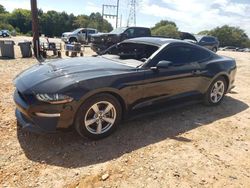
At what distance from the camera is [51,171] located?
3.17 m

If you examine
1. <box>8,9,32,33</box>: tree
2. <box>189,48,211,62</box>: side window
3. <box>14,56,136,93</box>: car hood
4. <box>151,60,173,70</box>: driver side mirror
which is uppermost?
<box>189,48,211,62</box>: side window

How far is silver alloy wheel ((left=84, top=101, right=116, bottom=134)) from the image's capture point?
3765mm

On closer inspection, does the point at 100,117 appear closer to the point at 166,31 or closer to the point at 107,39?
the point at 107,39

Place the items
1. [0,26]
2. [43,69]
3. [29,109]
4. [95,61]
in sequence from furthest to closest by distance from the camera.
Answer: [0,26] < [95,61] < [43,69] < [29,109]

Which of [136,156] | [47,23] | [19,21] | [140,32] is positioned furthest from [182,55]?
[19,21]

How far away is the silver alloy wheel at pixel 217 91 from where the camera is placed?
580cm

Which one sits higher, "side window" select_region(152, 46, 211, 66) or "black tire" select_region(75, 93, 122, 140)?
"side window" select_region(152, 46, 211, 66)

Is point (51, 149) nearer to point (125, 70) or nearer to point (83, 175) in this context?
point (83, 175)

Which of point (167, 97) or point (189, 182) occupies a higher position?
point (167, 97)

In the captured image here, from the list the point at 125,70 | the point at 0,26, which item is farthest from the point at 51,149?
the point at 0,26

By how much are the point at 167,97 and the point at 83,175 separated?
224 centimetres

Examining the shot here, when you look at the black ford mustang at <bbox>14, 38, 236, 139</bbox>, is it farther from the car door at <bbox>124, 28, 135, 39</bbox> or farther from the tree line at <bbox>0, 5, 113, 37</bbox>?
the tree line at <bbox>0, 5, 113, 37</bbox>

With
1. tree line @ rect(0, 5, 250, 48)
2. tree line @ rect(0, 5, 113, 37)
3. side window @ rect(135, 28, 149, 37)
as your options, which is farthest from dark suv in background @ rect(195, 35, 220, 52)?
tree line @ rect(0, 5, 113, 37)

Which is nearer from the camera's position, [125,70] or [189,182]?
[189,182]
